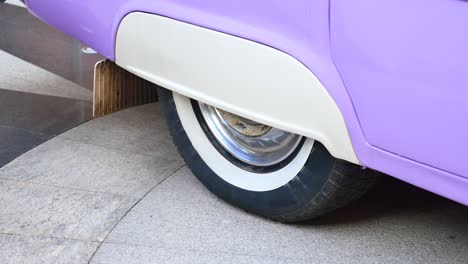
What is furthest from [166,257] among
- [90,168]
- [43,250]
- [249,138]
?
[90,168]

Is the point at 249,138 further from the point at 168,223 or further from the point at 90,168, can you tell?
the point at 90,168

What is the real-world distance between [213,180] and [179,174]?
23cm

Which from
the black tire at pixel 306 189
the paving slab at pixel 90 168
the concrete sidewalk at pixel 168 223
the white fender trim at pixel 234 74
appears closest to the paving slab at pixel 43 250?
the concrete sidewalk at pixel 168 223

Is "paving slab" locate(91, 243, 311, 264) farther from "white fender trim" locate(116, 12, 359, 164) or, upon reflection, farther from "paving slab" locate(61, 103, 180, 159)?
"paving slab" locate(61, 103, 180, 159)

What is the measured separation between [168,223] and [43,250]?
15.5 inches

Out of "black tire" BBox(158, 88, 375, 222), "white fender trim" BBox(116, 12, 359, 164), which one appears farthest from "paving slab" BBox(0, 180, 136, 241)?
"white fender trim" BBox(116, 12, 359, 164)

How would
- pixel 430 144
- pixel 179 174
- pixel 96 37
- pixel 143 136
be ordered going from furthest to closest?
1. pixel 143 136
2. pixel 179 174
3. pixel 96 37
4. pixel 430 144

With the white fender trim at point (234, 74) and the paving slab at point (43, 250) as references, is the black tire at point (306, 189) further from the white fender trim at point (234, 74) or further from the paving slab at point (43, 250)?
the paving slab at point (43, 250)

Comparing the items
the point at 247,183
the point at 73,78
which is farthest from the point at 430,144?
the point at 73,78

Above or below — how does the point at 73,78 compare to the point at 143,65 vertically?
below

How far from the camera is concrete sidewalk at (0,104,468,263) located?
1.91 metres

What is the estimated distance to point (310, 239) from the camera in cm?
199

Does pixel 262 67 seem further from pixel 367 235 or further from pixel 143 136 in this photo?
pixel 143 136

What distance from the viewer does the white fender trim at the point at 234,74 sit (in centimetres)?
166
